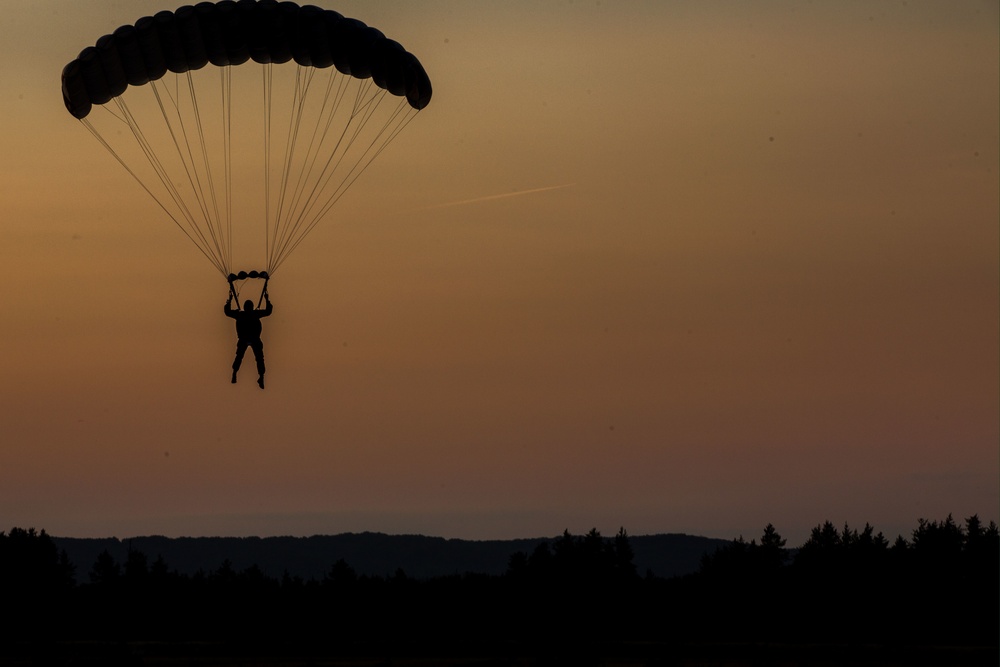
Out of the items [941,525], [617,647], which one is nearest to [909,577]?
[941,525]

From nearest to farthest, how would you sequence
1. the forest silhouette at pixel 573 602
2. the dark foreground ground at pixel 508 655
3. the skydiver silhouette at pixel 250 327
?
1. the skydiver silhouette at pixel 250 327
2. the dark foreground ground at pixel 508 655
3. the forest silhouette at pixel 573 602

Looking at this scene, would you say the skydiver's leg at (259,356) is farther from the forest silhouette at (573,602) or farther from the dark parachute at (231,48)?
the forest silhouette at (573,602)

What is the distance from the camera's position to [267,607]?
402 ft

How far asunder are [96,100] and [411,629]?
71.9m

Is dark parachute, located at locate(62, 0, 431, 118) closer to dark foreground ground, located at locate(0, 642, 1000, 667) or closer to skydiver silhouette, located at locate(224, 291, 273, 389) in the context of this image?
skydiver silhouette, located at locate(224, 291, 273, 389)

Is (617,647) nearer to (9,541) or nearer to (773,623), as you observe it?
(773,623)

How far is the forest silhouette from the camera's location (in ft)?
348

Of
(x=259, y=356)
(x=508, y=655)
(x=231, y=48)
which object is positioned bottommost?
(x=508, y=655)

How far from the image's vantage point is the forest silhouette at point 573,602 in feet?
348

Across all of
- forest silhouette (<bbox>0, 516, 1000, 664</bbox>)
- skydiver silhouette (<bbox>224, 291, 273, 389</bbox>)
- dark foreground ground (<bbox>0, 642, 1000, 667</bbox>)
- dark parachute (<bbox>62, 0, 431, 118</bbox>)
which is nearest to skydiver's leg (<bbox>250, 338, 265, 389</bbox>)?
skydiver silhouette (<bbox>224, 291, 273, 389</bbox>)

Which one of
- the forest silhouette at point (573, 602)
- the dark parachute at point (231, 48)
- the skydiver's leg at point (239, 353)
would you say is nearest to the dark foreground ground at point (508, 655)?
the forest silhouette at point (573, 602)

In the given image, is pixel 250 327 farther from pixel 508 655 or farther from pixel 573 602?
pixel 573 602

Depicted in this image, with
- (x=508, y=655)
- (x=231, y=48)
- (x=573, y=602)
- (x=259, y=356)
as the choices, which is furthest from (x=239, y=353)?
(x=573, y=602)

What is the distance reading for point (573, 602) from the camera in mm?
125438
